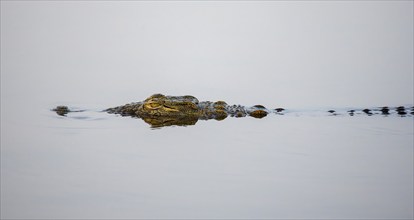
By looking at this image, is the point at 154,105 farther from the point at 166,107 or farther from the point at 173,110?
the point at 173,110

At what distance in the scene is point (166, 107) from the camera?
1233 centimetres

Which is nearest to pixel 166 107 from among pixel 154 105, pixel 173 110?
pixel 173 110

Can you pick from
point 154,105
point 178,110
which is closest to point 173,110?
point 178,110

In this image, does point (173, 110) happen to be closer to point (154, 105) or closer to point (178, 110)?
point (178, 110)

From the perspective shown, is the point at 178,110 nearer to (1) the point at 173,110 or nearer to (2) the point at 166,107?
(1) the point at 173,110

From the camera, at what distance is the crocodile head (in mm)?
12297

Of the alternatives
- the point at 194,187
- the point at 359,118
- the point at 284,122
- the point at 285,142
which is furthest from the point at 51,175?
the point at 359,118

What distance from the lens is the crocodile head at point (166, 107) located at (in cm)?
1230

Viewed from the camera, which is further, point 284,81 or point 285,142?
point 284,81

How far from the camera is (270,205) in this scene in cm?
655

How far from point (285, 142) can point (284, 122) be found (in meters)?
2.06

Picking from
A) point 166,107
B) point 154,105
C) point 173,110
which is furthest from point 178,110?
point 154,105

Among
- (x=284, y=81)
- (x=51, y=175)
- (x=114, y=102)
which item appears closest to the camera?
(x=51, y=175)

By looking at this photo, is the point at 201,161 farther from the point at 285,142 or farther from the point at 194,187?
the point at 285,142
